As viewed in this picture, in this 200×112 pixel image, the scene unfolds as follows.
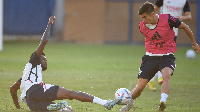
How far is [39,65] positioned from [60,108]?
83 cm

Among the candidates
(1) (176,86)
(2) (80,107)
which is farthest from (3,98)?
(1) (176,86)

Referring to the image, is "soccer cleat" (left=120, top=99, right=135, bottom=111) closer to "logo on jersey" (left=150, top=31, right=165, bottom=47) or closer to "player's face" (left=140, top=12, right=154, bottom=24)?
"logo on jersey" (left=150, top=31, right=165, bottom=47)

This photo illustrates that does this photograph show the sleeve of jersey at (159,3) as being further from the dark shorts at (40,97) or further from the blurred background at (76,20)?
the blurred background at (76,20)

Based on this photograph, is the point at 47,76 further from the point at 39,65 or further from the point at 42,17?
the point at 42,17

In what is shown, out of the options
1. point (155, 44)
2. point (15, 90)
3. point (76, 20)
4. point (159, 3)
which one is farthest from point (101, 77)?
point (76, 20)

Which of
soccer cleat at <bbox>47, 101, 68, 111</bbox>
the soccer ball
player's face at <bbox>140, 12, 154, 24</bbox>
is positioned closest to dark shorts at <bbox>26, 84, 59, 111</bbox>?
soccer cleat at <bbox>47, 101, 68, 111</bbox>

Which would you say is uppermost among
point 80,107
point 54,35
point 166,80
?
point 166,80

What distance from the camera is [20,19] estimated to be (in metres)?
25.4

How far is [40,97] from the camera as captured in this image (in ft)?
20.6

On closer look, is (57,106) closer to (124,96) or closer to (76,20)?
(124,96)

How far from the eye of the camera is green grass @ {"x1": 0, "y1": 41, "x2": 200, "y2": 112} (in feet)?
25.3

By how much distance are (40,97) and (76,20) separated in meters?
19.6

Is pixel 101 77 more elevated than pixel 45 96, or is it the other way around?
pixel 45 96

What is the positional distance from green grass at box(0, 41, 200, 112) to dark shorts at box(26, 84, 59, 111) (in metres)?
0.76
